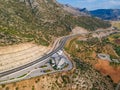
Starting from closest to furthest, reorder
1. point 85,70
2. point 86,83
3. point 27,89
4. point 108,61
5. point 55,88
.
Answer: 1. point 27,89
2. point 55,88
3. point 86,83
4. point 85,70
5. point 108,61

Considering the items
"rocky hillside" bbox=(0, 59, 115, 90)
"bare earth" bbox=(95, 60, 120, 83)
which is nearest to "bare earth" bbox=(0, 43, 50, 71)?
"rocky hillside" bbox=(0, 59, 115, 90)

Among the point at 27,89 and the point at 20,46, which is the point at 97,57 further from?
the point at 27,89

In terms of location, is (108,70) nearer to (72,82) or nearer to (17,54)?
(72,82)

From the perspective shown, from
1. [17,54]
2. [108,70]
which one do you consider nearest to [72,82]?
[17,54]

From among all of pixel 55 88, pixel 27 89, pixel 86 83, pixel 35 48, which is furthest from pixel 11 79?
pixel 35 48

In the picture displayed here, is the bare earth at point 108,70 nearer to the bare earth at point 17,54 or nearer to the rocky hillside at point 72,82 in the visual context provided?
the rocky hillside at point 72,82
